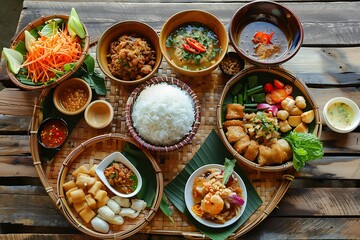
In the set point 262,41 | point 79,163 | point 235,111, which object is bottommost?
point 79,163

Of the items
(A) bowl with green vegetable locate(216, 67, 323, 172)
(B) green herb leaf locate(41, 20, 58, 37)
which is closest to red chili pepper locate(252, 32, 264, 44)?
(A) bowl with green vegetable locate(216, 67, 323, 172)

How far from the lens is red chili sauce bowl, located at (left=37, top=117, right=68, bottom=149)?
312 cm

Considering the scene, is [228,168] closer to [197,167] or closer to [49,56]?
[197,167]

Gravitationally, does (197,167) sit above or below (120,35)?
below

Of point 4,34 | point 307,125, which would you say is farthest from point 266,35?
point 4,34

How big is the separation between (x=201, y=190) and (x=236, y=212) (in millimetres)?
310

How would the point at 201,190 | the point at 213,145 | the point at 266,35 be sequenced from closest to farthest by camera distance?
the point at 201,190
the point at 213,145
the point at 266,35

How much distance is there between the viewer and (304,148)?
3.00 meters

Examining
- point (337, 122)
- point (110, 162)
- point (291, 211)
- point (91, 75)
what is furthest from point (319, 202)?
point (91, 75)

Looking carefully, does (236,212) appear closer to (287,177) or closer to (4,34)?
(287,177)

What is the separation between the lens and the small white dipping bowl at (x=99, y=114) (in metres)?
3.13

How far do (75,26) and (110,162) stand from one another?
112 centimetres

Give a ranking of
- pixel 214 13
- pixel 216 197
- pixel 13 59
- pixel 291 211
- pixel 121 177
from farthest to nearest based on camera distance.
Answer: pixel 214 13 → pixel 291 211 → pixel 13 59 → pixel 121 177 → pixel 216 197

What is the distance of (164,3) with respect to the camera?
3.78m
